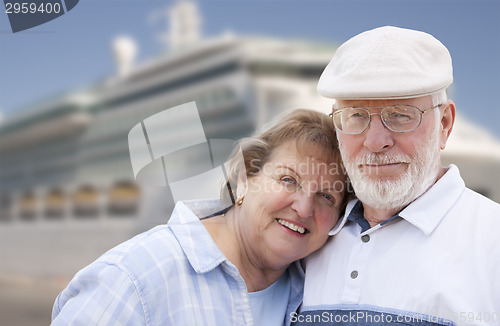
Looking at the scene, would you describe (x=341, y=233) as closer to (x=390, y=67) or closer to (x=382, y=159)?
(x=382, y=159)

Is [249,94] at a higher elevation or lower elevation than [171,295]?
higher

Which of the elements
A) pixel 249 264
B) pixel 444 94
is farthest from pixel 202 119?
pixel 444 94

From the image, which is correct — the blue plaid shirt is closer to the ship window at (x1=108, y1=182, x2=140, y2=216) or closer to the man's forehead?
the ship window at (x1=108, y1=182, x2=140, y2=216)

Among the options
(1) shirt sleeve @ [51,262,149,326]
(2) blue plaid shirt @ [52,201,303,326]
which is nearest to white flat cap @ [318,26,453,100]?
(2) blue plaid shirt @ [52,201,303,326]

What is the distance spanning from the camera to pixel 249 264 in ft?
6.03

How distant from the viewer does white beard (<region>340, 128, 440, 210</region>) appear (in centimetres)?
166

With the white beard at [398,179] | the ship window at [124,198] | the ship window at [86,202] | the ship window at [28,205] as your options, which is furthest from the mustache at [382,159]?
the ship window at [28,205]

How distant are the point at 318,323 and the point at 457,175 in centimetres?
70

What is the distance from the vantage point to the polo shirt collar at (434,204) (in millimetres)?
1629

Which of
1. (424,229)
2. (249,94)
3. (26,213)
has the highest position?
(249,94)

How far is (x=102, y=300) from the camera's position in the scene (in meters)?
1.45

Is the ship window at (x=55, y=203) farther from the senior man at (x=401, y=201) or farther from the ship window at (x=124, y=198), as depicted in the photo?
the senior man at (x=401, y=201)

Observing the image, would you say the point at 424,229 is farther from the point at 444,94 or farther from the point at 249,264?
the point at 249,264

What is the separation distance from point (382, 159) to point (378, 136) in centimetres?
8
